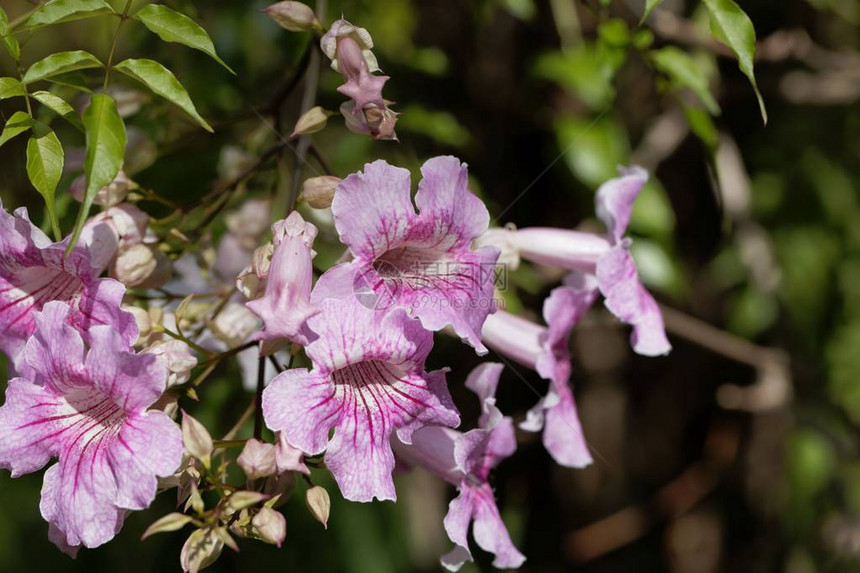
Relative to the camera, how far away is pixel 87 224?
1.30 m

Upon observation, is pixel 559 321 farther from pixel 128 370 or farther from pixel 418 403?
pixel 128 370

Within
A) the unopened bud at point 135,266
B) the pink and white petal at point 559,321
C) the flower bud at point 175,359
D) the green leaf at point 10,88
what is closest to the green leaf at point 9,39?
the green leaf at point 10,88

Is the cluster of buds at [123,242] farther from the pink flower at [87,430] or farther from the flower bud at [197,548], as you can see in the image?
the flower bud at [197,548]

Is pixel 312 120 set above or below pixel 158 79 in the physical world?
below

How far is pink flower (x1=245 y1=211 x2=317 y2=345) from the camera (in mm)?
1114

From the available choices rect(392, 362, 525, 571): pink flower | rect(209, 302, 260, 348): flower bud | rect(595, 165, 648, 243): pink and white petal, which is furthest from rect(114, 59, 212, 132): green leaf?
rect(595, 165, 648, 243): pink and white petal

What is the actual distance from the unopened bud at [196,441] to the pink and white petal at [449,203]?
0.40 meters

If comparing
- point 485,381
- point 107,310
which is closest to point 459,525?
point 485,381

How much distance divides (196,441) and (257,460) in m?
0.08

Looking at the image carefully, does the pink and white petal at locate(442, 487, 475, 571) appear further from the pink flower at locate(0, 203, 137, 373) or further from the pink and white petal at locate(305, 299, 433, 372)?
the pink flower at locate(0, 203, 137, 373)

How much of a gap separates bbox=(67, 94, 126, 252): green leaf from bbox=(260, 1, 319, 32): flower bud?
0.39 m

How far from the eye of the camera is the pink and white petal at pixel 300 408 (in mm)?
1097

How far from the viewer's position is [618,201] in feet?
4.99

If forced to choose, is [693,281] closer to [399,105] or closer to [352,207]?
[399,105]
